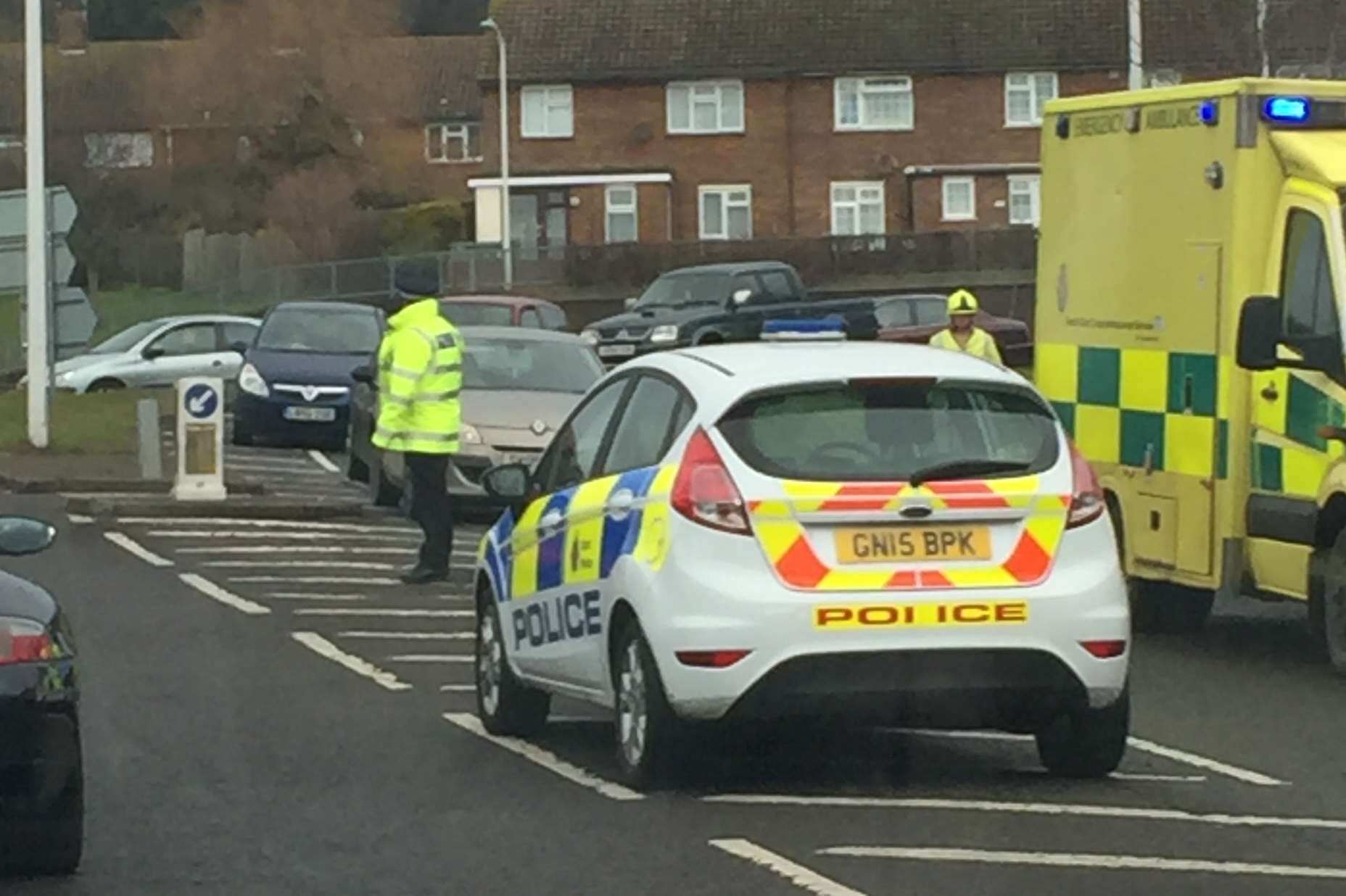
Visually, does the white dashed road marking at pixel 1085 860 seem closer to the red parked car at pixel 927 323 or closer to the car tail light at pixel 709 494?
the car tail light at pixel 709 494

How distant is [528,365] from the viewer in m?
24.1

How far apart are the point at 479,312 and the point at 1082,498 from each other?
26.5m

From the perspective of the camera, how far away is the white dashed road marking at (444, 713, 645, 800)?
10.5m

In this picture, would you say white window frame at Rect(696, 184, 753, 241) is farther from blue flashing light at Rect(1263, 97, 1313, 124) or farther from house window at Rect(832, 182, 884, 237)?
blue flashing light at Rect(1263, 97, 1313, 124)

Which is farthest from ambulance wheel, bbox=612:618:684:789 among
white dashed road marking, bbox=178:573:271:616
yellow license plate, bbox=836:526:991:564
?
white dashed road marking, bbox=178:573:271:616

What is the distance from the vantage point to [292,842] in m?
9.54

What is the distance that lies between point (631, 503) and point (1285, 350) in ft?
16.9

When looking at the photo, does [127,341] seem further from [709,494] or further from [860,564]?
[860,564]

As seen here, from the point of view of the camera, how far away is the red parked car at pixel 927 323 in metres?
43.1

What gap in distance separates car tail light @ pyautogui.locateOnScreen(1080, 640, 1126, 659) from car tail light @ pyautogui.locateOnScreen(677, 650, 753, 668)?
3.84 feet

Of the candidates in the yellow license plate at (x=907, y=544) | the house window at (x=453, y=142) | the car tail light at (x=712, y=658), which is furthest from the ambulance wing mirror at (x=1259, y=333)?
the house window at (x=453, y=142)

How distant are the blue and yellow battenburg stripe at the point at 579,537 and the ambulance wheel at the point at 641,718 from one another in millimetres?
303

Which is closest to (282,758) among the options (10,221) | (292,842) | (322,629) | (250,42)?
(292,842)

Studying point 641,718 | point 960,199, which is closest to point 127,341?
point 641,718
